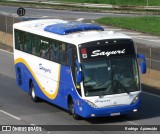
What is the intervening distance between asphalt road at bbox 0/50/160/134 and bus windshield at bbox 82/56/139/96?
3.46ft

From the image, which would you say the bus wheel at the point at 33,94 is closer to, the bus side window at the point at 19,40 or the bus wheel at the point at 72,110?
the bus side window at the point at 19,40

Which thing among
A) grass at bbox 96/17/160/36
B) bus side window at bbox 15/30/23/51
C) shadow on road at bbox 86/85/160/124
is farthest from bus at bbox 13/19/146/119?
grass at bbox 96/17/160/36

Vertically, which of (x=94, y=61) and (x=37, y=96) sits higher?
(x=94, y=61)

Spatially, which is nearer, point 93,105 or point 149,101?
point 93,105

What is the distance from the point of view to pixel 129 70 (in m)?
20.1

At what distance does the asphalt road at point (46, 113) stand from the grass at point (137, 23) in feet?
62.2

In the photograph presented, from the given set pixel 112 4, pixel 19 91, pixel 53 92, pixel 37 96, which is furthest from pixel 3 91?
pixel 112 4

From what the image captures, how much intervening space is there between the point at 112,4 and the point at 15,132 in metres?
48.3

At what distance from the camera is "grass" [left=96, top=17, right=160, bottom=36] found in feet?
146

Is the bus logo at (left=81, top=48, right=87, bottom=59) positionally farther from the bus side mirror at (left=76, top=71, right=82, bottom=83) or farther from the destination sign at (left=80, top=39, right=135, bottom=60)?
the bus side mirror at (left=76, top=71, right=82, bottom=83)

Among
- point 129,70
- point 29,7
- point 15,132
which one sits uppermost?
point 129,70

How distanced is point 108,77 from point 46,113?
3238 millimetres

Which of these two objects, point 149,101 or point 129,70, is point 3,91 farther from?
point 129,70

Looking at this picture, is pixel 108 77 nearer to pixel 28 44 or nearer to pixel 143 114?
pixel 143 114
